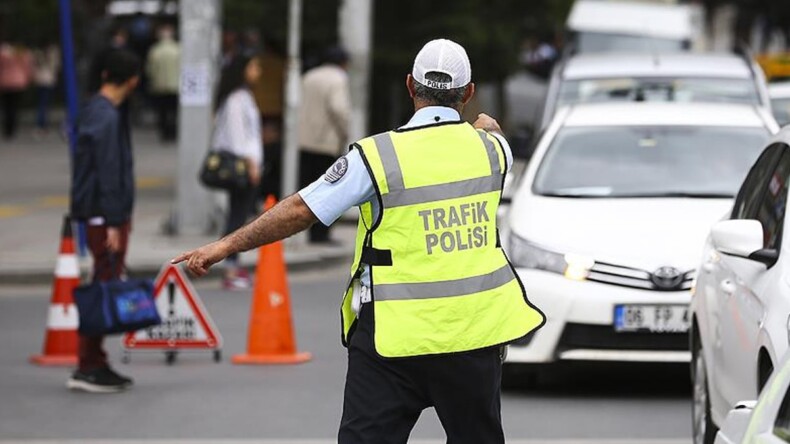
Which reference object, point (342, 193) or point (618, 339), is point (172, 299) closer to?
point (618, 339)

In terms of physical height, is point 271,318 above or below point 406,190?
below

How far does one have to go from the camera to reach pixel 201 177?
15984 mm

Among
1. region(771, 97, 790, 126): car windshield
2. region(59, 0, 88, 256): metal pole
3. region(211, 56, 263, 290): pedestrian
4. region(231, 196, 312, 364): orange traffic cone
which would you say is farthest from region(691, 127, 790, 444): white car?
region(771, 97, 790, 126): car windshield

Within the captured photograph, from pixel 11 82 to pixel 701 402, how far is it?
26753 millimetres

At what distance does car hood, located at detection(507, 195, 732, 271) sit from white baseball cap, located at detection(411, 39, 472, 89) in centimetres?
435

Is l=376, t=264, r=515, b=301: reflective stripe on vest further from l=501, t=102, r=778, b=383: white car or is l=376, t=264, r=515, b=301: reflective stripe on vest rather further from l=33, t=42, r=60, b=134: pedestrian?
l=33, t=42, r=60, b=134: pedestrian

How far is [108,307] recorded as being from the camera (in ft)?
35.4

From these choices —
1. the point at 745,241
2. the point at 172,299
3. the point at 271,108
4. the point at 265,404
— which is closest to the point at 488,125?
the point at 745,241

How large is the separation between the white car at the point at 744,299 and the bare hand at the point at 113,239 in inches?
127

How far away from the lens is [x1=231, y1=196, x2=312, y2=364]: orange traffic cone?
1212cm

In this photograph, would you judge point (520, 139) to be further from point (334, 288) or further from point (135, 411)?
point (135, 411)

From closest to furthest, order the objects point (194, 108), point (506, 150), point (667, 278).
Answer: point (506, 150) → point (667, 278) → point (194, 108)

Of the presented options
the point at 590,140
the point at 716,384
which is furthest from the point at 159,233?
the point at 716,384

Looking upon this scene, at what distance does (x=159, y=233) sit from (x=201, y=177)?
3430mm
